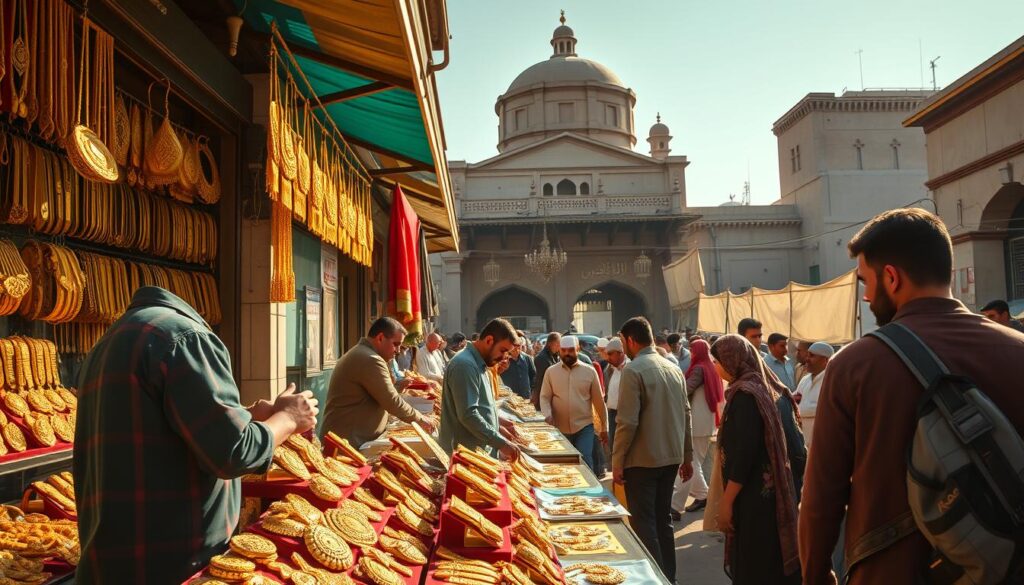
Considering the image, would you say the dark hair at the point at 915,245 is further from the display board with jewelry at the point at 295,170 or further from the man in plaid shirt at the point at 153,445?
the display board with jewelry at the point at 295,170

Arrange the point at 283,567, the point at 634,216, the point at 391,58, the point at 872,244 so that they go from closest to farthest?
the point at 283,567 → the point at 872,244 → the point at 391,58 → the point at 634,216

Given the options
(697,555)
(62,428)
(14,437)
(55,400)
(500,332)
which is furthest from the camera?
(697,555)

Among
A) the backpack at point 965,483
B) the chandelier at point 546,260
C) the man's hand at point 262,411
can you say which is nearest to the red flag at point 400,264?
the man's hand at point 262,411

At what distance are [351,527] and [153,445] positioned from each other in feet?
1.91

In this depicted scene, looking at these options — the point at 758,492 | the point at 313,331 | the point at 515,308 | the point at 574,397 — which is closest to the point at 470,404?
the point at 758,492

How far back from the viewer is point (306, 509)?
2.03 metres

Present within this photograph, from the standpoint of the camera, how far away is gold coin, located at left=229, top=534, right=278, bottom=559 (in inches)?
66.2

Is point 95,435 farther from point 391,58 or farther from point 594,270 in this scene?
point 594,270

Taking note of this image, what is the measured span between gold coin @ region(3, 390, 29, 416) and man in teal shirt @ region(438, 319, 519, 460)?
2.02 metres

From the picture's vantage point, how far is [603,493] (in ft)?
12.6

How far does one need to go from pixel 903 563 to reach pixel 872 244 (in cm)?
81

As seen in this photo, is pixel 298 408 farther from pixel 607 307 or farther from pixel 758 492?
pixel 607 307

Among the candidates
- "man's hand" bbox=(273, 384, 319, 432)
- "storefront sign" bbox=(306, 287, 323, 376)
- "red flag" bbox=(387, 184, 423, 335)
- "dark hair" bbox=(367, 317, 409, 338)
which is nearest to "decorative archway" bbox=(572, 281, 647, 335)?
"red flag" bbox=(387, 184, 423, 335)

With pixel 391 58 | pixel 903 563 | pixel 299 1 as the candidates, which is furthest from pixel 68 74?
pixel 903 563
